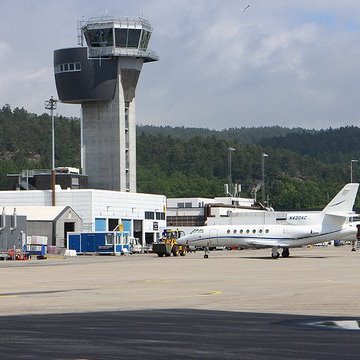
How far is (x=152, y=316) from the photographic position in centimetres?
2792

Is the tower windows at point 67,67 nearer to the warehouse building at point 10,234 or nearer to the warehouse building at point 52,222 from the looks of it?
the warehouse building at point 52,222

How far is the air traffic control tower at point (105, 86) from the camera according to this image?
16050cm

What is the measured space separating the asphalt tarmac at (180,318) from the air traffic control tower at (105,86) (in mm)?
113298

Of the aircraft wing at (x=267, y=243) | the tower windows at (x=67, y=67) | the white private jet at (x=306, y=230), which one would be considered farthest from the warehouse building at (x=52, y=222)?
the aircraft wing at (x=267, y=243)

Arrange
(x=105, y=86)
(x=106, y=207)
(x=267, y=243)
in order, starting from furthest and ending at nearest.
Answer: (x=105, y=86)
(x=106, y=207)
(x=267, y=243)

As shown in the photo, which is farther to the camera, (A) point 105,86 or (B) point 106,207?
(A) point 105,86

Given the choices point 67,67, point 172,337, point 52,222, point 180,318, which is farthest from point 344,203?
point 67,67

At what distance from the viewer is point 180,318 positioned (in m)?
27.0

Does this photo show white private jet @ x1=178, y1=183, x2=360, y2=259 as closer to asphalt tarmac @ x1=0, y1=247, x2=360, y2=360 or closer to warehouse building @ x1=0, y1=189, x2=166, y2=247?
warehouse building @ x1=0, y1=189, x2=166, y2=247

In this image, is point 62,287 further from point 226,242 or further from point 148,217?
point 148,217

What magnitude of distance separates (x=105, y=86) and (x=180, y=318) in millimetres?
135933

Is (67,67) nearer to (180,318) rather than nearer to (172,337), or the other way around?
(180,318)

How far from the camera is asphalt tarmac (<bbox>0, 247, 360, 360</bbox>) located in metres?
18.5

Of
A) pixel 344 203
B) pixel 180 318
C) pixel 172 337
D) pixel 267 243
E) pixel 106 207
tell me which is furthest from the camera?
pixel 106 207
